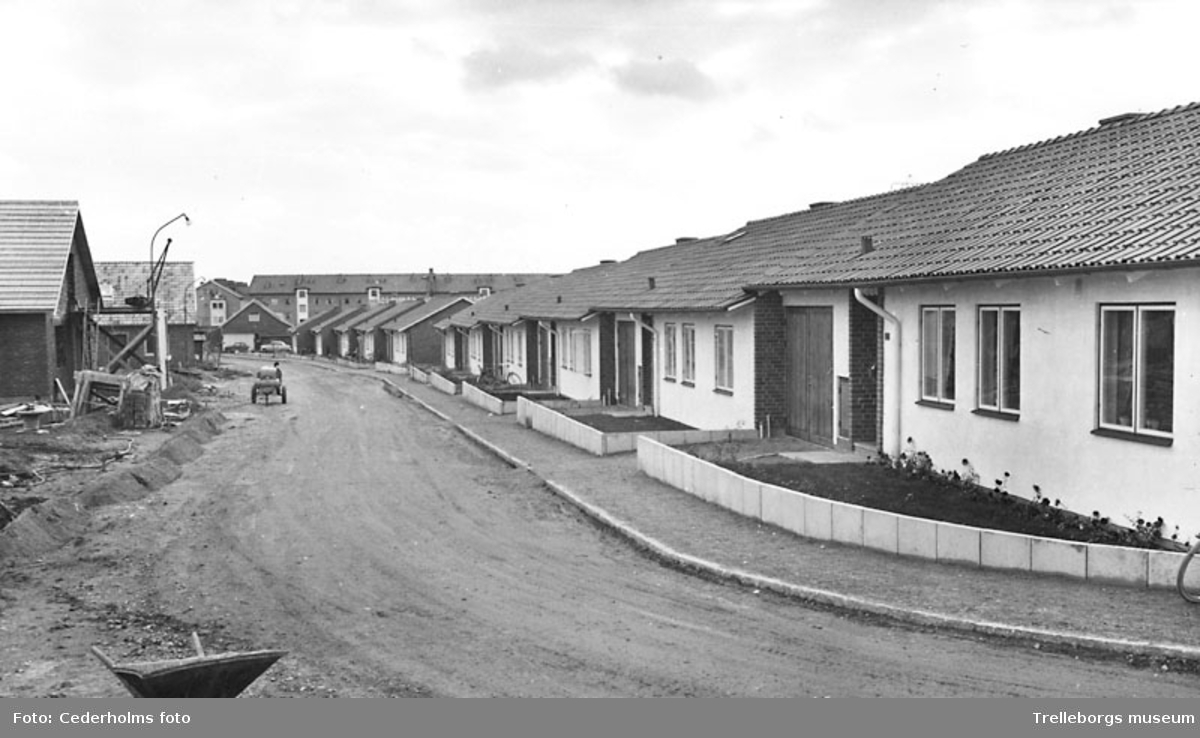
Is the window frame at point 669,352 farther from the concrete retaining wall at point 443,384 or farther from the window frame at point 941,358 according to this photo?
the concrete retaining wall at point 443,384

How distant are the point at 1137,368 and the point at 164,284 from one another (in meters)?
53.1

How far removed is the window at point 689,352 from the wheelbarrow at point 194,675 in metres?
17.5

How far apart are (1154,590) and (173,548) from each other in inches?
412

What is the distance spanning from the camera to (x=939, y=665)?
26.0 ft

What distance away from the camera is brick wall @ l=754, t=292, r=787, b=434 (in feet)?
65.0

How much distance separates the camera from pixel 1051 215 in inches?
534

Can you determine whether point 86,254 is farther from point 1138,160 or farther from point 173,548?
point 1138,160

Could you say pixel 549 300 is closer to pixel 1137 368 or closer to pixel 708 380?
pixel 708 380

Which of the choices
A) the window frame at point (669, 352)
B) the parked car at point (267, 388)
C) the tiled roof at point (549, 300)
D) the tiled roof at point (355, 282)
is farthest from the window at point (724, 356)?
the tiled roof at point (355, 282)

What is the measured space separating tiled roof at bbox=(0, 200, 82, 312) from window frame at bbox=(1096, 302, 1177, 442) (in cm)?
2745

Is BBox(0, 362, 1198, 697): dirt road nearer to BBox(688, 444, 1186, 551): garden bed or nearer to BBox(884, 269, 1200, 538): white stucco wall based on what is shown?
BBox(688, 444, 1186, 551): garden bed

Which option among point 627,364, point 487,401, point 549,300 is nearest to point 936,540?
point 627,364

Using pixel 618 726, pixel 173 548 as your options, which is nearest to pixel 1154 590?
pixel 618 726

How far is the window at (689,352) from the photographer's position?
2345cm
